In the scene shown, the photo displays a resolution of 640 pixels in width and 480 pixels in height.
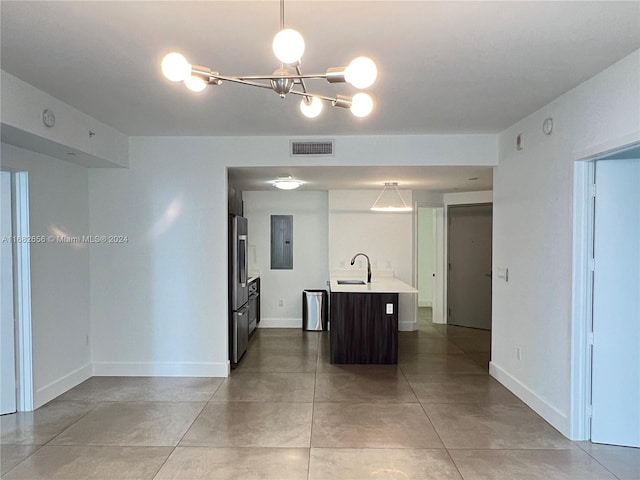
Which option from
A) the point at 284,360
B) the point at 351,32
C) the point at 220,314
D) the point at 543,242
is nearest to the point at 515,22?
the point at 351,32

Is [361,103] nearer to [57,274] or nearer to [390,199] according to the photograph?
[57,274]

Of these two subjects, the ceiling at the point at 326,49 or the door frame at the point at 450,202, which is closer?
the ceiling at the point at 326,49

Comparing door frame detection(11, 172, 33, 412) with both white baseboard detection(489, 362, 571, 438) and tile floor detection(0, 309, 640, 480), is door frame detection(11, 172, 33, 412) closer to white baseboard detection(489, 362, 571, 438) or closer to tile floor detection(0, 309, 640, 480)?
tile floor detection(0, 309, 640, 480)

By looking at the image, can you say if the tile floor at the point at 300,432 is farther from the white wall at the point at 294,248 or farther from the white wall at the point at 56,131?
the white wall at the point at 294,248

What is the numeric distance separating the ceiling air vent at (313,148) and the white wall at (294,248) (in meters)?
2.61

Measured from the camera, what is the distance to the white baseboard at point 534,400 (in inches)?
120

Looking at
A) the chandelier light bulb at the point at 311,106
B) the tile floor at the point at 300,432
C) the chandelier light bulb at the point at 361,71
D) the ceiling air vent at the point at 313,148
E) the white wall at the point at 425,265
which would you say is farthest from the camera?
the white wall at the point at 425,265

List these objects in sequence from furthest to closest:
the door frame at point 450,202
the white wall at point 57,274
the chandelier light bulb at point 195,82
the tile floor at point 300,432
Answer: the door frame at point 450,202, the white wall at point 57,274, the tile floor at point 300,432, the chandelier light bulb at point 195,82

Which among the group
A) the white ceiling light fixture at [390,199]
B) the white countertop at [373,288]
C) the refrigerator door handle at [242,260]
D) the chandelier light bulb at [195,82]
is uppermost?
the chandelier light bulb at [195,82]

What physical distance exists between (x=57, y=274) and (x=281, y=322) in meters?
3.74

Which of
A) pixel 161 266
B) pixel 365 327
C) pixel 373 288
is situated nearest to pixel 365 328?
pixel 365 327

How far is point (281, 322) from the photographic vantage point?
686 centimetres

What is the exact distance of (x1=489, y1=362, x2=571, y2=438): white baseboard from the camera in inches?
120

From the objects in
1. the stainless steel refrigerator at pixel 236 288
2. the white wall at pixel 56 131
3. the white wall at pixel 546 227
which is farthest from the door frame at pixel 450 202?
the white wall at pixel 56 131
